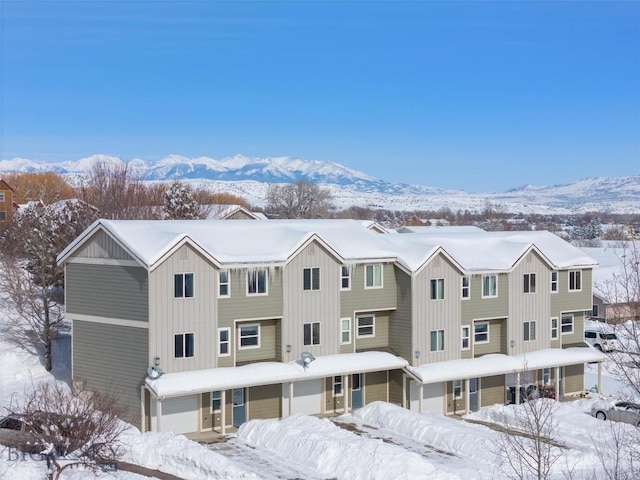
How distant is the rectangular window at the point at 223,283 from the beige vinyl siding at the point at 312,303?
2808 mm

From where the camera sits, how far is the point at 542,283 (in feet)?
151

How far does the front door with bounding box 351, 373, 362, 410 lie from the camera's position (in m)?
41.3

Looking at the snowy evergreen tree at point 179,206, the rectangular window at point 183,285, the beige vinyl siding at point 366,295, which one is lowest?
the beige vinyl siding at point 366,295

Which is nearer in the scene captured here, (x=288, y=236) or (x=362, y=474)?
(x=362, y=474)

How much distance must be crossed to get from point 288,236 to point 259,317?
4.33m

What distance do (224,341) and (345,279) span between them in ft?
23.4

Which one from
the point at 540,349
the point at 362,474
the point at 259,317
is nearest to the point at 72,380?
the point at 259,317

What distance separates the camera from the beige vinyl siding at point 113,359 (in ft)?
116

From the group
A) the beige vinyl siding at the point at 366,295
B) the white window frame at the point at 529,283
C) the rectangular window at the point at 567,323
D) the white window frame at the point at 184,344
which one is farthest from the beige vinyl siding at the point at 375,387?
the rectangular window at the point at 567,323

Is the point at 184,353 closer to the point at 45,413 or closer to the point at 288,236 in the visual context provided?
the point at 288,236

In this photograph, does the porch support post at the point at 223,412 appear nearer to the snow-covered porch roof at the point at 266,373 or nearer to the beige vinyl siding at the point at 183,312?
the snow-covered porch roof at the point at 266,373

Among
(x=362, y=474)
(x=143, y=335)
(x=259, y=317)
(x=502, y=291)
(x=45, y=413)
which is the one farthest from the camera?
(x=502, y=291)

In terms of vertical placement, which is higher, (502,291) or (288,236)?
(288,236)

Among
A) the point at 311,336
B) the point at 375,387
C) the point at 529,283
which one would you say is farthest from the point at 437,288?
the point at 311,336
